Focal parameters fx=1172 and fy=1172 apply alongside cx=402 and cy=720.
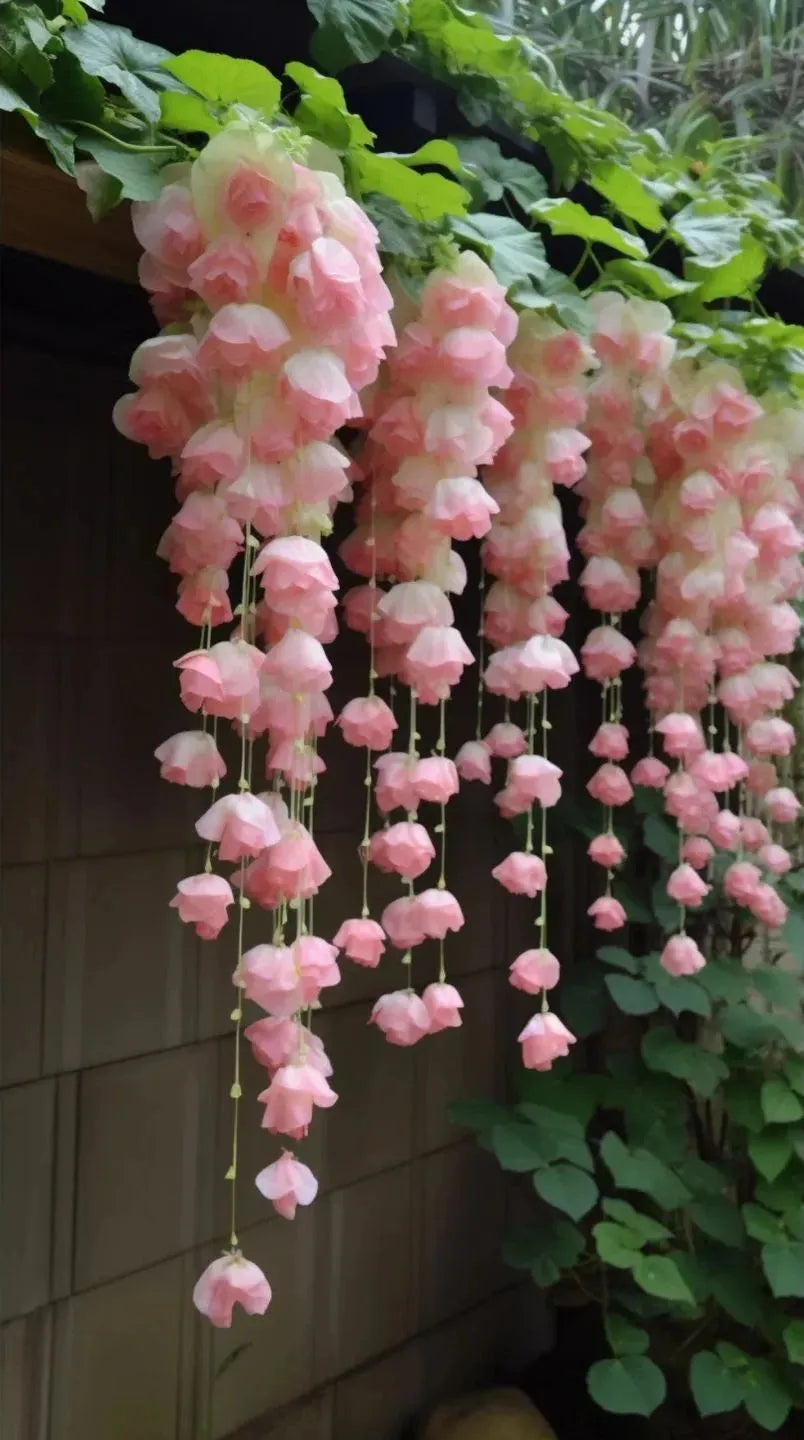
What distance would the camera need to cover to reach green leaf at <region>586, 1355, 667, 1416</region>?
1.46 metres

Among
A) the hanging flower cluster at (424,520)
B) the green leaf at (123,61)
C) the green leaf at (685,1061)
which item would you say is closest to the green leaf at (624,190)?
the hanging flower cluster at (424,520)

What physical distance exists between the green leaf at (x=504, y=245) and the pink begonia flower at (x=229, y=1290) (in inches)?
34.1

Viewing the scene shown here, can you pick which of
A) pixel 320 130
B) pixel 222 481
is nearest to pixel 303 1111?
pixel 222 481

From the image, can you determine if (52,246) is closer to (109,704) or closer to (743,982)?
(109,704)

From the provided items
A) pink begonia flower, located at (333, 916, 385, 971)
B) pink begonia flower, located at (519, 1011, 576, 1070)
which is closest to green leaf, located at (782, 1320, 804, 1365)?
pink begonia flower, located at (519, 1011, 576, 1070)

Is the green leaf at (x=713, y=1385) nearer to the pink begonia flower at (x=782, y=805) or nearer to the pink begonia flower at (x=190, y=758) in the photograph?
the pink begonia flower at (x=782, y=805)

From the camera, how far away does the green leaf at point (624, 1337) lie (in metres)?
1.56

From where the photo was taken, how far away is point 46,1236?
4.25 ft

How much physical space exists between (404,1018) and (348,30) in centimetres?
88

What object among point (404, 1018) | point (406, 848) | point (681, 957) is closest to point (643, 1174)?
point (681, 957)

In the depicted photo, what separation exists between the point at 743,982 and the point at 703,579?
0.68m

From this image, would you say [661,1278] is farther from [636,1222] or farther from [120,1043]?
[120,1043]

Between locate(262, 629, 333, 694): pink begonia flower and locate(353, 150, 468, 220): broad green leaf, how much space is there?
0.38 meters

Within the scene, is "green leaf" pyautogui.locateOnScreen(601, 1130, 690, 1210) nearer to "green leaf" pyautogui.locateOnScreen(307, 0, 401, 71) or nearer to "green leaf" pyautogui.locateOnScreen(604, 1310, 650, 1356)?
"green leaf" pyautogui.locateOnScreen(604, 1310, 650, 1356)
